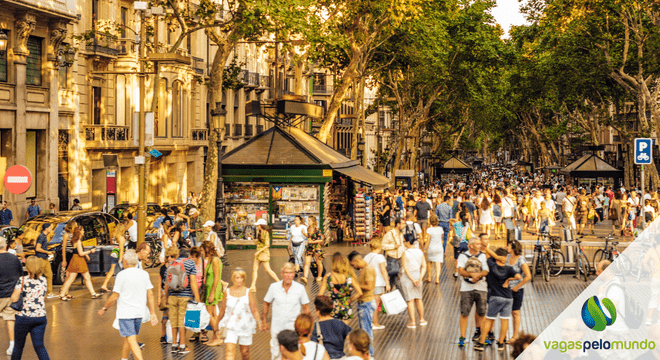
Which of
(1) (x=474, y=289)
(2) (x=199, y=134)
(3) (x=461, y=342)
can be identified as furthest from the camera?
(2) (x=199, y=134)

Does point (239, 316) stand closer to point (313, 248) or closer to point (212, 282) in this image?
point (212, 282)

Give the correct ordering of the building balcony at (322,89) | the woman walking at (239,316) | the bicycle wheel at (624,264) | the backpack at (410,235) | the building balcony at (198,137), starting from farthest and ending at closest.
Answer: the building balcony at (322,89) → the building balcony at (198,137) → the backpack at (410,235) → the bicycle wheel at (624,264) → the woman walking at (239,316)

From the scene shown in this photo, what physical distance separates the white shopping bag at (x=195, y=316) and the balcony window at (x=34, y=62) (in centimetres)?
1960

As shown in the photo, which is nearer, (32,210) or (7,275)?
(7,275)

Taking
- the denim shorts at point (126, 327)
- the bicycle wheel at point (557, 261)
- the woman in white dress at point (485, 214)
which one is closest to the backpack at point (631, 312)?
the denim shorts at point (126, 327)

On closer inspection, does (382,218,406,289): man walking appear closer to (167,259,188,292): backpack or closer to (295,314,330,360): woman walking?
(167,259,188,292): backpack

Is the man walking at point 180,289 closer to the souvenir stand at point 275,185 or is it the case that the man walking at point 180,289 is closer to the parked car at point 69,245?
the parked car at point 69,245

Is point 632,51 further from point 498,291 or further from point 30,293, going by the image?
point 30,293

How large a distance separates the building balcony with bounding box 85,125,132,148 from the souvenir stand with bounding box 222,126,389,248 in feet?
34.3

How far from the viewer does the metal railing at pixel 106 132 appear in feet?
110

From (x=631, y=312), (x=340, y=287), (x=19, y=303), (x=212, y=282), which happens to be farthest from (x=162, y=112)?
(x=631, y=312)

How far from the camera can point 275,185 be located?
25094 mm

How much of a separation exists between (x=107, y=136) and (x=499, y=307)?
26.4 meters

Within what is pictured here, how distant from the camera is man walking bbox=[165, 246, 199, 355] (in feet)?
36.1
